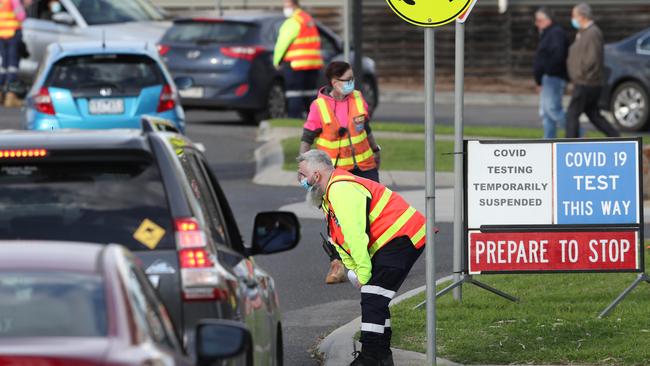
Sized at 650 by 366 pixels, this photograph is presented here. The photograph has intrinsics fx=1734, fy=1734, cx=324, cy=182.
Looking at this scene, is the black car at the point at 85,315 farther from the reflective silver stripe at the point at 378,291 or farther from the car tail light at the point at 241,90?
the car tail light at the point at 241,90

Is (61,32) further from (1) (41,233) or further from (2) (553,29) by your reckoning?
(1) (41,233)

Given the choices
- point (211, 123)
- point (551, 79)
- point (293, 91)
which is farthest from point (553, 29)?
point (211, 123)

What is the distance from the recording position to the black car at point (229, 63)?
2408cm

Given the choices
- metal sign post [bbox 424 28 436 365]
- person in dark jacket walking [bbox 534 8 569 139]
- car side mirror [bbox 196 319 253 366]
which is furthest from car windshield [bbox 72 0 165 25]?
car side mirror [bbox 196 319 253 366]

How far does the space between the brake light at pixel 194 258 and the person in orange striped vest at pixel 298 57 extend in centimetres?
1658

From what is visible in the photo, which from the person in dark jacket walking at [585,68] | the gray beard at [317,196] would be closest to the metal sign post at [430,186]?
the gray beard at [317,196]

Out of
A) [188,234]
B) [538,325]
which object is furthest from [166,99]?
[188,234]

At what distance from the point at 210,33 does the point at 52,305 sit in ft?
66.5

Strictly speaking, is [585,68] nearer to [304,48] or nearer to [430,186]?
[304,48]

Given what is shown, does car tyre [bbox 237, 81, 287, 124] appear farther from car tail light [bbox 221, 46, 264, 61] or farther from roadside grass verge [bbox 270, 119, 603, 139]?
roadside grass verge [bbox 270, 119, 603, 139]

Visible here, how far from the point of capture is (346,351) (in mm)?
9859

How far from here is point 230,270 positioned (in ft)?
21.2

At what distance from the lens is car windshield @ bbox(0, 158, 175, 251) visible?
19.9 feet

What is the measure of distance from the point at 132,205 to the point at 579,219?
513 cm
